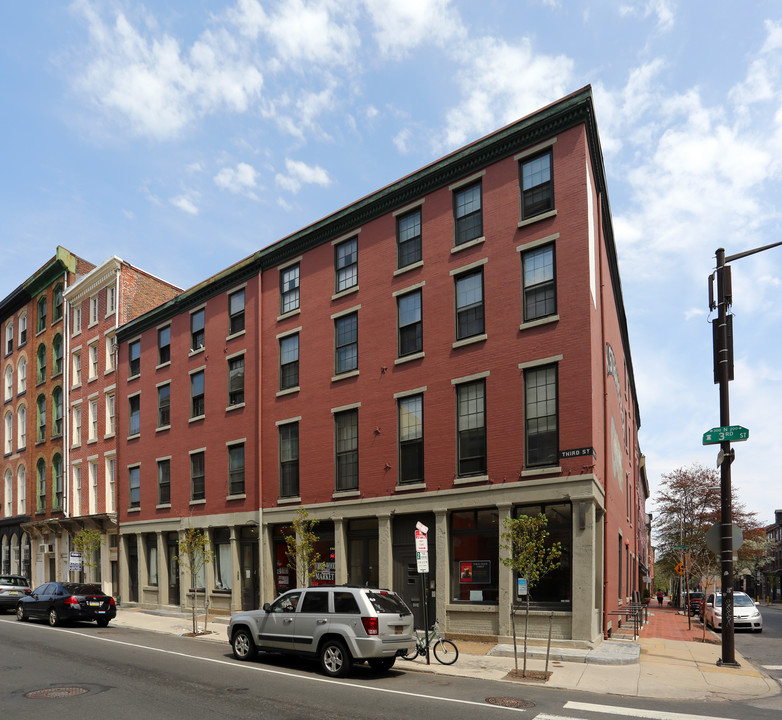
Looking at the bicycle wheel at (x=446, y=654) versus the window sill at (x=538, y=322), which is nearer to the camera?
the bicycle wheel at (x=446, y=654)

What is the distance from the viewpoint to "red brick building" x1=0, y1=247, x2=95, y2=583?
142ft

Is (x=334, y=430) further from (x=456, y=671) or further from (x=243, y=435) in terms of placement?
(x=456, y=671)

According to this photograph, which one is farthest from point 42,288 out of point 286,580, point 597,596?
point 597,596

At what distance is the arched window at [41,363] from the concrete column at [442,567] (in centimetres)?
3277

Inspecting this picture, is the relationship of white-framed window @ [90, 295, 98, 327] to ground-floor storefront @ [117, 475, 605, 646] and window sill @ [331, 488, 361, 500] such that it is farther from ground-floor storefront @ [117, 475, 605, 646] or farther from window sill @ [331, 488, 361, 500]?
window sill @ [331, 488, 361, 500]

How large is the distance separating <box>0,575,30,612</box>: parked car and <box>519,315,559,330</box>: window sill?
22.4m

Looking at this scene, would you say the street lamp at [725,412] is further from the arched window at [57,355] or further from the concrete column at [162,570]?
the arched window at [57,355]

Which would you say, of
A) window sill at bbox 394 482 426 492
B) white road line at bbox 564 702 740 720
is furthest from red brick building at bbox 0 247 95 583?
white road line at bbox 564 702 740 720

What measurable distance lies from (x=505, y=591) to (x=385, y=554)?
4368 mm

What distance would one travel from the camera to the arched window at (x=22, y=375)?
48219mm

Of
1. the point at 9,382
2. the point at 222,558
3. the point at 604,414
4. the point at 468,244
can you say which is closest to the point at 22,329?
the point at 9,382

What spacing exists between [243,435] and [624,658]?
54.4 ft

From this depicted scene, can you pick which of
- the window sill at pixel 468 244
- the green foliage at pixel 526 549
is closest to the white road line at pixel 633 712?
the green foliage at pixel 526 549

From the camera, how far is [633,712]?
1180cm
